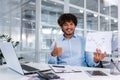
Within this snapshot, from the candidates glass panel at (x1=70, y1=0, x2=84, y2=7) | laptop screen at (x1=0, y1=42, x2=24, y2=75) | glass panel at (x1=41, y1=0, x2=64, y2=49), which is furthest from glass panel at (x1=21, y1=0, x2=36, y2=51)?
laptop screen at (x1=0, y1=42, x2=24, y2=75)

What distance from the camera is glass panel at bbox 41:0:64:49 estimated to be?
5.18 meters

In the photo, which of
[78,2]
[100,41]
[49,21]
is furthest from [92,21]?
[100,41]

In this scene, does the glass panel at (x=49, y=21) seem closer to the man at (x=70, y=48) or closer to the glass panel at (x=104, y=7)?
the glass panel at (x=104, y=7)

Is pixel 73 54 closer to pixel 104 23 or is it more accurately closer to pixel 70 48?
pixel 70 48

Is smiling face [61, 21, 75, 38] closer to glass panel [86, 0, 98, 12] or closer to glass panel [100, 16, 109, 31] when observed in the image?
glass panel [86, 0, 98, 12]

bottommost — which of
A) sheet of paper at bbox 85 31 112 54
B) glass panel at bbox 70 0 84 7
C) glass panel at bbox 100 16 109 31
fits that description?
sheet of paper at bbox 85 31 112 54

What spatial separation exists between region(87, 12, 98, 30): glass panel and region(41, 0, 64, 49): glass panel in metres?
1.45

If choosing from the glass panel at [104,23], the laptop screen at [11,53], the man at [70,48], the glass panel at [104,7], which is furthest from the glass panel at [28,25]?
the laptop screen at [11,53]

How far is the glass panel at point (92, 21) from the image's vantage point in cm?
654

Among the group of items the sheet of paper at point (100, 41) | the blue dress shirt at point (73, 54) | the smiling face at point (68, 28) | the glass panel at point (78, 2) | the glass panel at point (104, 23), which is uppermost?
the glass panel at point (78, 2)

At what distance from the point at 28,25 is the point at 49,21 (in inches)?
23.5

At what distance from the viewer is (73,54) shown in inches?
92.6

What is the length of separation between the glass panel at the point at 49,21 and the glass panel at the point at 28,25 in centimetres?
26

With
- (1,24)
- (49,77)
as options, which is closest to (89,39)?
(49,77)
